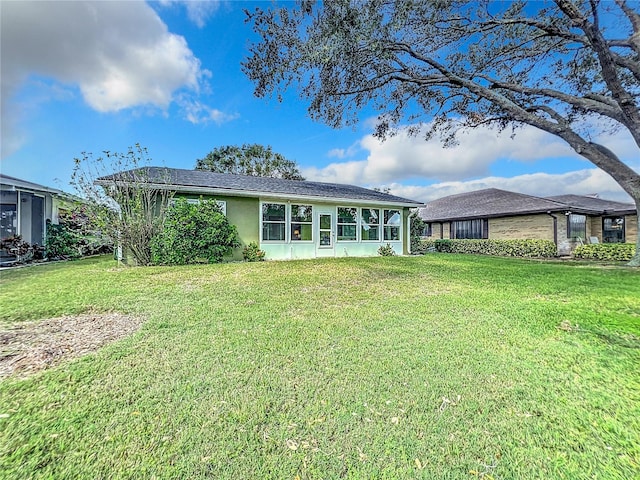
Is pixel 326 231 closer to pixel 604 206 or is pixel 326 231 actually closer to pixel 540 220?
pixel 540 220

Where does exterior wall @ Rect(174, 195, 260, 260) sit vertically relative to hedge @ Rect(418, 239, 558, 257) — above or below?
above

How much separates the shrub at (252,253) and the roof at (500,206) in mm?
10098

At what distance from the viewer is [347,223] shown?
1486cm

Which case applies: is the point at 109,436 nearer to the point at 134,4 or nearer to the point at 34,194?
the point at 134,4

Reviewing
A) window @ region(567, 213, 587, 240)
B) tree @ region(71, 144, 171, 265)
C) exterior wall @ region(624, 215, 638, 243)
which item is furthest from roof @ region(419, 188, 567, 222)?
tree @ region(71, 144, 171, 265)

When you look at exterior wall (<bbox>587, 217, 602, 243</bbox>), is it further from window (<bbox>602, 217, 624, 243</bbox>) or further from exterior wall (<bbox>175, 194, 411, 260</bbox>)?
exterior wall (<bbox>175, 194, 411, 260</bbox>)

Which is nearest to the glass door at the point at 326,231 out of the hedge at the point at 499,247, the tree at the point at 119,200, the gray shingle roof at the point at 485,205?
the gray shingle roof at the point at 485,205

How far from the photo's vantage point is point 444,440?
216cm

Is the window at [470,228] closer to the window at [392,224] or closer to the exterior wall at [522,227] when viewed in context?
the exterior wall at [522,227]

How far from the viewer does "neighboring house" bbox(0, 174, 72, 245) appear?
1191cm

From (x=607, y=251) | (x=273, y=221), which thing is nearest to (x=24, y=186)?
(x=273, y=221)

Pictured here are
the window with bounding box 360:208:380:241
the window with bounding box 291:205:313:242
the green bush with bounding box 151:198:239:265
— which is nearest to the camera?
the green bush with bounding box 151:198:239:265

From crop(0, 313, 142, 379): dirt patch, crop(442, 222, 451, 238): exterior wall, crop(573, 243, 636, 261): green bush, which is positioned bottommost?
crop(0, 313, 142, 379): dirt patch

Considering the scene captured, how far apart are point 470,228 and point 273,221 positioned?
16.4 meters
